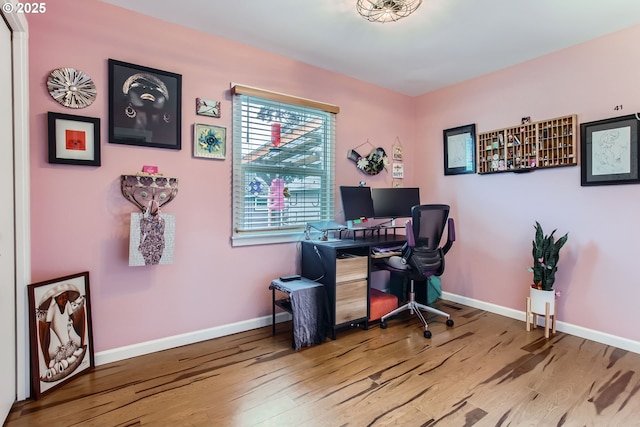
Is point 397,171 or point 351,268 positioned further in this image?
point 397,171

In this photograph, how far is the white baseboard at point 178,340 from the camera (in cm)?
221

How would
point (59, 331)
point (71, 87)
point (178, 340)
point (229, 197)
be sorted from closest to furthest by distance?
point (59, 331) → point (71, 87) → point (178, 340) → point (229, 197)

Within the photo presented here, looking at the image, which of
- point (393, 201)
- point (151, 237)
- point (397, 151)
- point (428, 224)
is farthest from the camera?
point (397, 151)

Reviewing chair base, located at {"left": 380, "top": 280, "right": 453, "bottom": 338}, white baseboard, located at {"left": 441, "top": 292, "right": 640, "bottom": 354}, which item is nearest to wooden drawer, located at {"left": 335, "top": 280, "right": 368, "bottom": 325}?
chair base, located at {"left": 380, "top": 280, "right": 453, "bottom": 338}

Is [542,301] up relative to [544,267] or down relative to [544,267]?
down

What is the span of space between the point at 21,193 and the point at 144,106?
933 millimetres

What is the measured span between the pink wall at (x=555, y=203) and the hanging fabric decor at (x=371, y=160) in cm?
70

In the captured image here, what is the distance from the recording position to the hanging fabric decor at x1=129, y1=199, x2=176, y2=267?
7.12 feet

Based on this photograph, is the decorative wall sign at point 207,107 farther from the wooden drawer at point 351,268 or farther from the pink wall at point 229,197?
the wooden drawer at point 351,268

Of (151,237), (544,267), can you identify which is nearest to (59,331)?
(151,237)

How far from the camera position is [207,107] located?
254 cm

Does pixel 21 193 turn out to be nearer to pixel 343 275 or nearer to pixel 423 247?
pixel 343 275

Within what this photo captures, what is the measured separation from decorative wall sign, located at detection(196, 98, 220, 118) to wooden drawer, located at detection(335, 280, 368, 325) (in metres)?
1.75

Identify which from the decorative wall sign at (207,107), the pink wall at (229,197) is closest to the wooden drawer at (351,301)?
the pink wall at (229,197)
